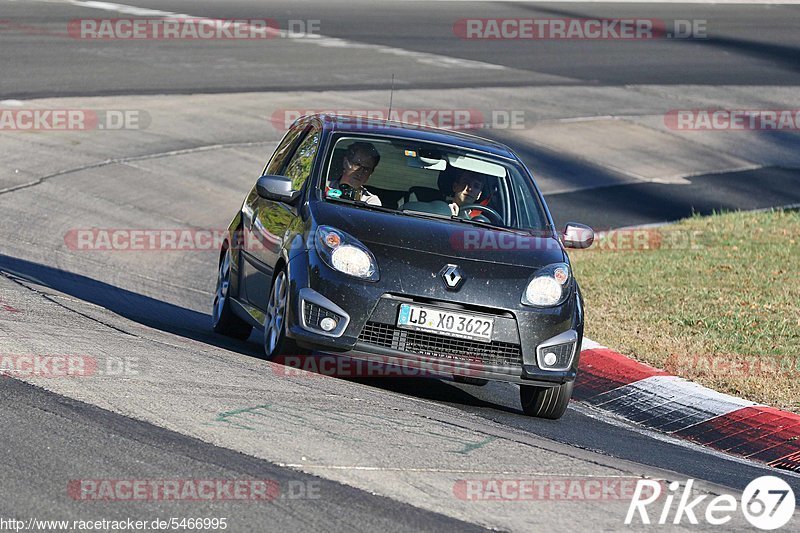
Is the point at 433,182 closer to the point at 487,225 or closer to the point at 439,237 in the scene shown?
the point at 487,225

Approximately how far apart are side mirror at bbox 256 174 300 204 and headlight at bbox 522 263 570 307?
1673 millimetres

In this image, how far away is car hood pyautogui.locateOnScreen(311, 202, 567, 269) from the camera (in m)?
7.94

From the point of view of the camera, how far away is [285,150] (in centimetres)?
977

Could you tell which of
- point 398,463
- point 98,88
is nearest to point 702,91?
point 98,88

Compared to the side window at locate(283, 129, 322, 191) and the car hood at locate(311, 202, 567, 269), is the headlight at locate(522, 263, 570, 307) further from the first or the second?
the side window at locate(283, 129, 322, 191)

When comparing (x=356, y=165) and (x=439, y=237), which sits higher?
(x=356, y=165)

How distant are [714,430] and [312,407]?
9.47ft

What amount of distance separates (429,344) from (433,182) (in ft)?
5.60

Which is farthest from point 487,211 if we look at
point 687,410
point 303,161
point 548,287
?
point 687,410

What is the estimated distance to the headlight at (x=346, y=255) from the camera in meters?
7.73

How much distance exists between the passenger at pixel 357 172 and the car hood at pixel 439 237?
29 centimetres

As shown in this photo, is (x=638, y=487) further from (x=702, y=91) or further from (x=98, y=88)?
(x=702, y=91)

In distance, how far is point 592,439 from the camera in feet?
25.5

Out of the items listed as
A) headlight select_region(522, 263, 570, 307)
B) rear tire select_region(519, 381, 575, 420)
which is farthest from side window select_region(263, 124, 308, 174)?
rear tire select_region(519, 381, 575, 420)
